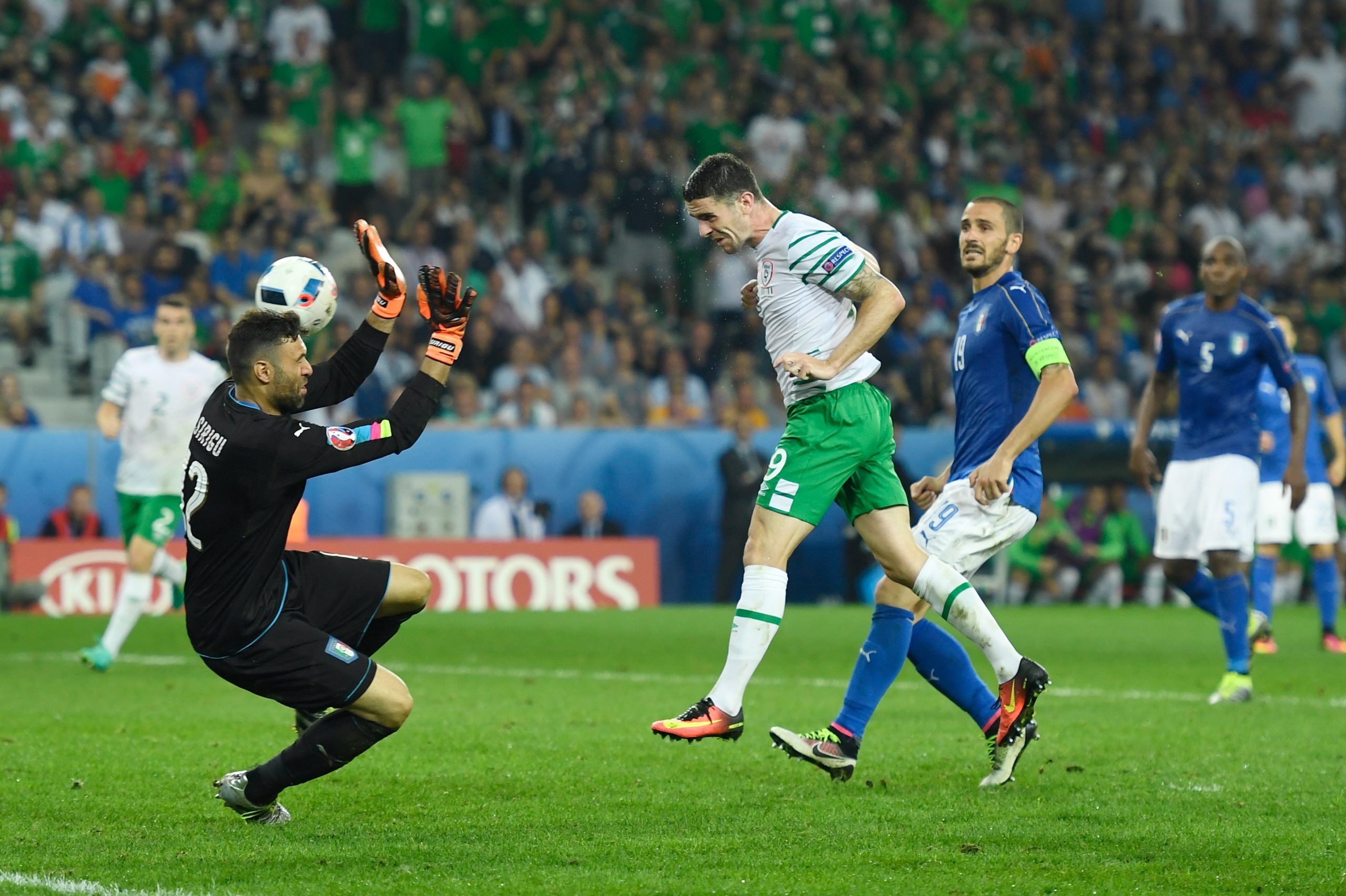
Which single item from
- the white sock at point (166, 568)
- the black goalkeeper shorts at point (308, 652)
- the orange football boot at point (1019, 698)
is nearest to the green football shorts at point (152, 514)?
the white sock at point (166, 568)

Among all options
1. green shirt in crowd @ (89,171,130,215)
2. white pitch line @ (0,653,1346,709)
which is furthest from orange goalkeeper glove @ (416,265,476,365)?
green shirt in crowd @ (89,171,130,215)

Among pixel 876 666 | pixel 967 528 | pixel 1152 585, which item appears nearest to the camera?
pixel 876 666

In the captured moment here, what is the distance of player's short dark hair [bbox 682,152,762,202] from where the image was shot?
258 inches

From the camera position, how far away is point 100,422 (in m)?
11.4

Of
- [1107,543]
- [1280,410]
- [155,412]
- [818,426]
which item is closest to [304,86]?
[155,412]

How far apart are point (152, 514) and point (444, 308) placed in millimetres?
6296

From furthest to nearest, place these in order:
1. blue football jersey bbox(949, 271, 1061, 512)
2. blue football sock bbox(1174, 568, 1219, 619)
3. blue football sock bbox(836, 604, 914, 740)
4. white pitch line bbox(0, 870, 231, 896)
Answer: blue football sock bbox(1174, 568, 1219, 619) → blue football jersey bbox(949, 271, 1061, 512) → blue football sock bbox(836, 604, 914, 740) → white pitch line bbox(0, 870, 231, 896)

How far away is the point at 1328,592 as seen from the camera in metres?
13.5

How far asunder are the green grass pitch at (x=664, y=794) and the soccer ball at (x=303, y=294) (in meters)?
1.94

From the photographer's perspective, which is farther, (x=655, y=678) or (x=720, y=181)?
(x=655, y=678)

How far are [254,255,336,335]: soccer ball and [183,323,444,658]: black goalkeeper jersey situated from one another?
1.61 meters

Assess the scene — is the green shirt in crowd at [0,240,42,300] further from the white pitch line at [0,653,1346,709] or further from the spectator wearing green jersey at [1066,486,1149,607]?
the spectator wearing green jersey at [1066,486,1149,607]

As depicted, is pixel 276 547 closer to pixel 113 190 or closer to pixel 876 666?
pixel 876 666

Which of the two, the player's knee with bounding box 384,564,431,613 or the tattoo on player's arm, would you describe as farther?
the tattoo on player's arm
